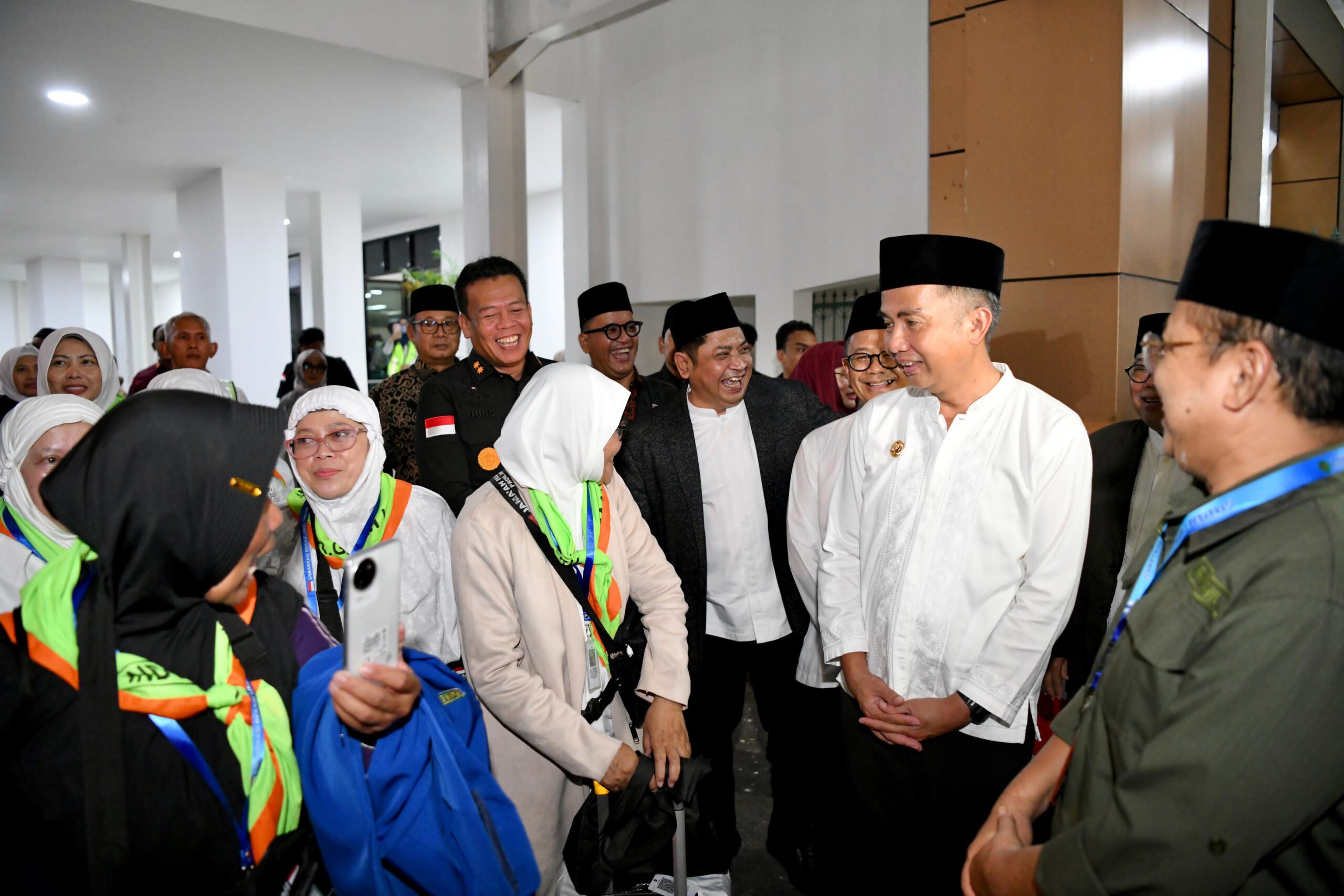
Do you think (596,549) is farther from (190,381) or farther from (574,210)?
(574,210)

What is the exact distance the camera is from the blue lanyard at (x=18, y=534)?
2047mm

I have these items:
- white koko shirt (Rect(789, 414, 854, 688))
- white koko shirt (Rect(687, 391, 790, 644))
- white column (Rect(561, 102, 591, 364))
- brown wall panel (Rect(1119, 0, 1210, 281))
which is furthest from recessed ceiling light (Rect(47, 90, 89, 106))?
brown wall panel (Rect(1119, 0, 1210, 281))

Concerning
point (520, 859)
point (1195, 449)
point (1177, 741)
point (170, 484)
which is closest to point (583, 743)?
point (520, 859)

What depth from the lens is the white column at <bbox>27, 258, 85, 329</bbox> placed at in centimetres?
1662

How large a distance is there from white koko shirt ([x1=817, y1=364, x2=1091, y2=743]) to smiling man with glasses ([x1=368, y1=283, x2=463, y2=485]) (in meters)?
2.15

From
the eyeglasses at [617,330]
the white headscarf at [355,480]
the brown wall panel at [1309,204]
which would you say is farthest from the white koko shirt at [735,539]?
the brown wall panel at [1309,204]

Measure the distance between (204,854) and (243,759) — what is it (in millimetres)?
125

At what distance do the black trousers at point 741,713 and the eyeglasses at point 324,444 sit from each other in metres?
1.29

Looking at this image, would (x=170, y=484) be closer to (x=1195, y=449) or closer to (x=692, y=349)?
(x=1195, y=449)

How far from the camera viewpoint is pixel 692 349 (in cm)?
284

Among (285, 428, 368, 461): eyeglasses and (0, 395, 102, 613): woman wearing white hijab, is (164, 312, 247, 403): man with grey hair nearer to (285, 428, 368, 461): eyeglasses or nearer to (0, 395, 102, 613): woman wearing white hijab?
(0, 395, 102, 613): woman wearing white hijab

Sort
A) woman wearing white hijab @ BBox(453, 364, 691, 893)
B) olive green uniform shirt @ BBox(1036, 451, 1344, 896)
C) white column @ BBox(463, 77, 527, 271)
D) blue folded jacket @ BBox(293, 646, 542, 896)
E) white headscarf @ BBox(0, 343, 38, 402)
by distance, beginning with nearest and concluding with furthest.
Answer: olive green uniform shirt @ BBox(1036, 451, 1344, 896) → blue folded jacket @ BBox(293, 646, 542, 896) → woman wearing white hijab @ BBox(453, 364, 691, 893) → white headscarf @ BBox(0, 343, 38, 402) → white column @ BBox(463, 77, 527, 271)

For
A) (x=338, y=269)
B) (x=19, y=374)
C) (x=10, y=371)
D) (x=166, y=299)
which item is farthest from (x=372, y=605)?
(x=166, y=299)

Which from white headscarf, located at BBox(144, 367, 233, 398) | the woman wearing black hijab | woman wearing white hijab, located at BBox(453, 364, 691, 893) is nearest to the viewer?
the woman wearing black hijab
